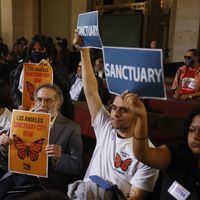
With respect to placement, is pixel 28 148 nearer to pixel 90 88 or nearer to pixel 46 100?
pixel 46 100

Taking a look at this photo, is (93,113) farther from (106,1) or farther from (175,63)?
(106,1)

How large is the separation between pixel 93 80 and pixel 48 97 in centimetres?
33

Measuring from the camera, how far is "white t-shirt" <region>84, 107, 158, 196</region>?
1.88m

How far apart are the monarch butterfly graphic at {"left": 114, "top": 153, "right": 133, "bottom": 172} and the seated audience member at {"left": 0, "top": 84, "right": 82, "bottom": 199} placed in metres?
0.33

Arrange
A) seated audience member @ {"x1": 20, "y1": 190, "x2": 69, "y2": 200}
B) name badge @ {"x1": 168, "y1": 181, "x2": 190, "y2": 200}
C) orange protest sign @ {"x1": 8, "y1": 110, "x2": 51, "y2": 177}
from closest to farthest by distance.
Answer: seated audience member @ {"x1": 20, "y1": 190, "x2": 69, "y2": 200}
name badge @ {"x1": 168, "y1": 181, "x2": 190, "y2": 200}
orange protest sign @ {"x1": 8, "y1": 110, "x2": 51, "y2": 177}

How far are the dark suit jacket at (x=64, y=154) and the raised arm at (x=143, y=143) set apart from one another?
703 mm

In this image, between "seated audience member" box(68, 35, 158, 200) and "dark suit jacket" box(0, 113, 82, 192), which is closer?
"seated audience member" box(68, 35, 158, 200)

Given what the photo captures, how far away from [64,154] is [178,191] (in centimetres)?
79

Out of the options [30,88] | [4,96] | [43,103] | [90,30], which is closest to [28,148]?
[43,103]

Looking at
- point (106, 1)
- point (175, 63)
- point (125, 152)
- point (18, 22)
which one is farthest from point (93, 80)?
point (18, 22)

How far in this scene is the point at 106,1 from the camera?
10.5m

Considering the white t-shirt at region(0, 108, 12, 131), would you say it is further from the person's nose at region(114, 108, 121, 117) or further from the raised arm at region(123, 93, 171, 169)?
the raised arm at region(123, 93, 171, 169)

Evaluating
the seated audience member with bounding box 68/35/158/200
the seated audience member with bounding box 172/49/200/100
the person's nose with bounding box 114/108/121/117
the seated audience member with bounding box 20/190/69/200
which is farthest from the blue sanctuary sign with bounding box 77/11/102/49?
the seated audience member with bounding box 172/49/200/100

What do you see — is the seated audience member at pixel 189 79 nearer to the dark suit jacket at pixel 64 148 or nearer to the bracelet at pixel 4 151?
the dark suit jacket at pixel 64 148
